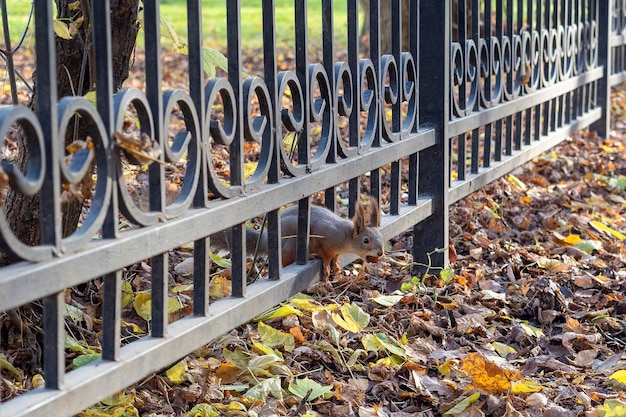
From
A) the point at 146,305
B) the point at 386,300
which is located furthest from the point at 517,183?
the point at 146,305

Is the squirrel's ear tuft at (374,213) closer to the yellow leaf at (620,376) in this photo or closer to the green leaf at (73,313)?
the yellow leaf at (620,376)

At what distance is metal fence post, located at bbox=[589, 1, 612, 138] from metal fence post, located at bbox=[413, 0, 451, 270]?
4452 millimetres

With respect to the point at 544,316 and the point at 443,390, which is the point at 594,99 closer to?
the point at 544,316

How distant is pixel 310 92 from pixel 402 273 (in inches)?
62.4

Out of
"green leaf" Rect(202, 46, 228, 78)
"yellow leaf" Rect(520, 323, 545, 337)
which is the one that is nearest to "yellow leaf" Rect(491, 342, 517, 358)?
"yellow leaf" Rect(520, 323, 545, 337)

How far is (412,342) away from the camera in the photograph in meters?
3.61

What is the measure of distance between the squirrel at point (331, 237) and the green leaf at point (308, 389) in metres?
0.54

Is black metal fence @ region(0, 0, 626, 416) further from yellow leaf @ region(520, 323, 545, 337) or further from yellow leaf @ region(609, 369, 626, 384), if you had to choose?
yellow leaf @ region(609, 369, 626, 384)

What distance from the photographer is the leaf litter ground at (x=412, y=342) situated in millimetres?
2982

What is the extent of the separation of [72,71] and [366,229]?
1264 millimetres

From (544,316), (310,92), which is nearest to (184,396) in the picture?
(310,92)

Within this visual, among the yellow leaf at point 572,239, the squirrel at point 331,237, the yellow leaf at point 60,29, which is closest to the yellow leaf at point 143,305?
the squirrel at point 331,237

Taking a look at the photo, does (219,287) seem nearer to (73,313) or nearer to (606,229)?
(73,313)

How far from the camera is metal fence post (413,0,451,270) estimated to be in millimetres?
4148
